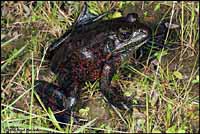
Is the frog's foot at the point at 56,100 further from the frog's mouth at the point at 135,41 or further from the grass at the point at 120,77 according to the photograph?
the frog's mouth at the point at 135,41

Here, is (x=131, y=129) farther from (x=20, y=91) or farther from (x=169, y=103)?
(x=20, y=91)

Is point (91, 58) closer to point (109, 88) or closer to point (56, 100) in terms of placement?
point (109, 88)

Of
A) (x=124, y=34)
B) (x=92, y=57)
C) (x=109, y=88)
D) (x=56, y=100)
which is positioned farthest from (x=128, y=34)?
(x=56, y=100)

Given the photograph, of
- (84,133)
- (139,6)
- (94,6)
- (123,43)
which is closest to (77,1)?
(94,6)

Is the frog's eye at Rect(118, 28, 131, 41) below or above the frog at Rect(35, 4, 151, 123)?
above

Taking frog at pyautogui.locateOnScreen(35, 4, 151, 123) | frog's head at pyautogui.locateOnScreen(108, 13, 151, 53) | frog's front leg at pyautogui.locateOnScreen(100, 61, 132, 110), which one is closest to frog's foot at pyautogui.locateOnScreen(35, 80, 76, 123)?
frog at pyautogui.locateOnScreen(35, 4, 151, 123)

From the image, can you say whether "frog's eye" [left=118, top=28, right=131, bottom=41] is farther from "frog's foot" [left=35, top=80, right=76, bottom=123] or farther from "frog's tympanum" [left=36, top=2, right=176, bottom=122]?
"frog's foot" [left=35, top=80, right=76, bottom=123]

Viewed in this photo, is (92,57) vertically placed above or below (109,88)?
above

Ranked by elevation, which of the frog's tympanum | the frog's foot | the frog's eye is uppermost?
the frog's eye
